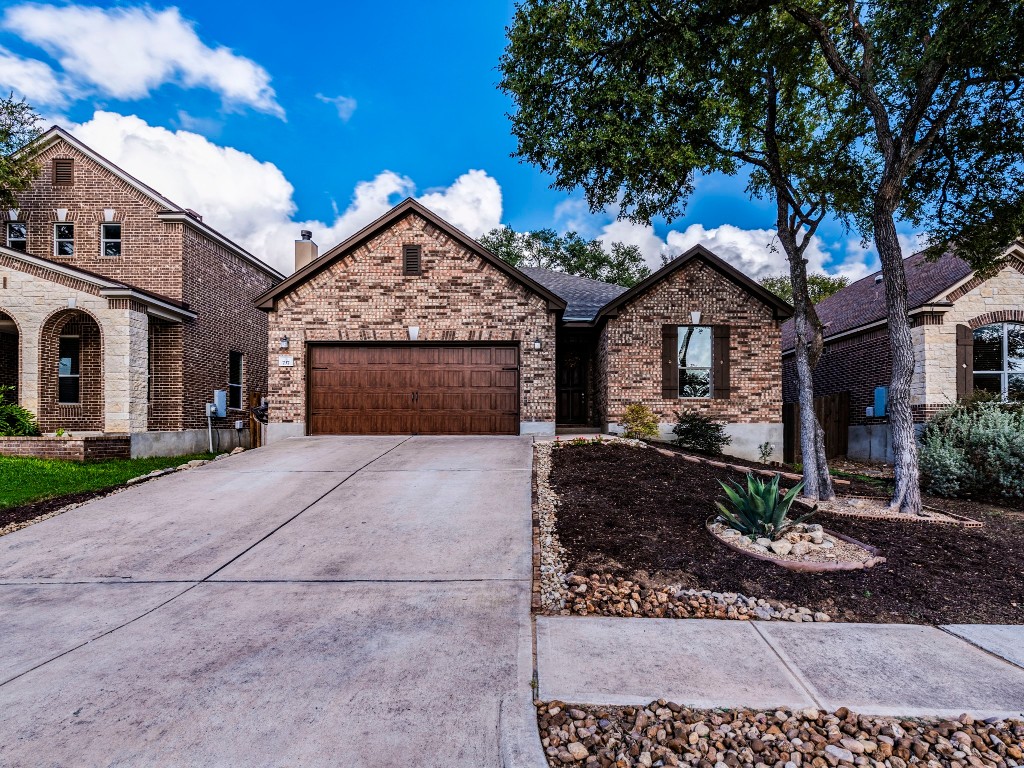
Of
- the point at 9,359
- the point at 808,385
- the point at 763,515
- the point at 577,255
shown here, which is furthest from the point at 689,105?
the point at 577,255

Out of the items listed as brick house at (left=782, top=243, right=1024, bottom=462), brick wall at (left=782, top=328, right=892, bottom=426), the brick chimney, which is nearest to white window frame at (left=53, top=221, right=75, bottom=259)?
the brick chimney

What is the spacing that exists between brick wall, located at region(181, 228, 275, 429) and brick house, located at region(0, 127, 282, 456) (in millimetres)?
53

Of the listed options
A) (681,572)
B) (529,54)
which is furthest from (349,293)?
(681,572)

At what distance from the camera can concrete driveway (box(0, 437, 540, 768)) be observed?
254 cm

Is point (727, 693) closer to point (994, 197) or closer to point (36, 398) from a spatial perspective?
point (994, 197)

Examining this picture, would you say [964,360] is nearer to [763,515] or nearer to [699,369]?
[699,369]

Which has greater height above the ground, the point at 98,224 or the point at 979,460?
the point at 98,224

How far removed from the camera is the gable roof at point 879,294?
13273 mm

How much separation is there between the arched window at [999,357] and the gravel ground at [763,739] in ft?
46.0

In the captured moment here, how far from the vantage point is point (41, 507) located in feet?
23.8

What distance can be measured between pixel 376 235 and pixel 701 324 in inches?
326

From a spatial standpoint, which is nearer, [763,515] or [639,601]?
[639,601]

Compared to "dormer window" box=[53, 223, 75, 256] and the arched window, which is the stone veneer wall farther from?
the arched window

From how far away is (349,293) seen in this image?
13.3 meters
